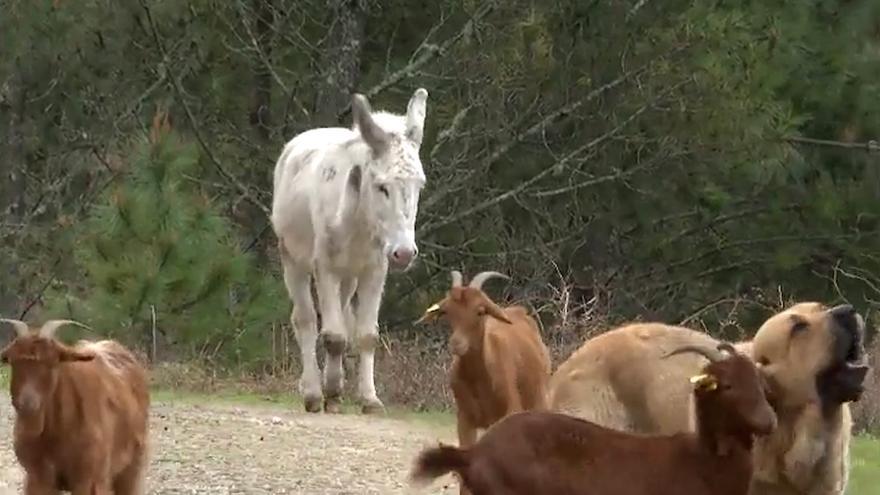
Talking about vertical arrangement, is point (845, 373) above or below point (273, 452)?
above

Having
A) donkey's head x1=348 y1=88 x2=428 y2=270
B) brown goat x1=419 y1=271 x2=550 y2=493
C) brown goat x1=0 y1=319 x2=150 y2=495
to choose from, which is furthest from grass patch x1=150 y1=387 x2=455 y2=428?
brown goat x1=0 y1=319 x2=150 y2=495

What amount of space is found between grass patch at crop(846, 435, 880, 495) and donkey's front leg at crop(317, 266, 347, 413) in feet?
12.2

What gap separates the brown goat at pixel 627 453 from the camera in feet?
23.4

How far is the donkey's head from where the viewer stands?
1277 cm

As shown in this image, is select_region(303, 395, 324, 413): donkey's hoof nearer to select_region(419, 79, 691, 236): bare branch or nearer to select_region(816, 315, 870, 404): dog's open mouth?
select_region(816, 315, 870, 404): dog's open mouth

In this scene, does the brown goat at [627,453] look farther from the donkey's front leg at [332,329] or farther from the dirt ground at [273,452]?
the donkey's front leg at [332,329]

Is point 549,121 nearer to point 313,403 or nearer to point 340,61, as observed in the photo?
point 340,61

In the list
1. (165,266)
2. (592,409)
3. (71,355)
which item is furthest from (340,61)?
(71,355)

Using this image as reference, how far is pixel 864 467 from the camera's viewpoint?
12414 millimetres

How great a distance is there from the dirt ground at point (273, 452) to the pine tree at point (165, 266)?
335 centimetres

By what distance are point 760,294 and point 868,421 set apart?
672 centimetres

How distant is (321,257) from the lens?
13633 millimetres

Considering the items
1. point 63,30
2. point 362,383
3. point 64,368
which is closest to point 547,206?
point 63,30

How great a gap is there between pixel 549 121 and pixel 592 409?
13306 mm
